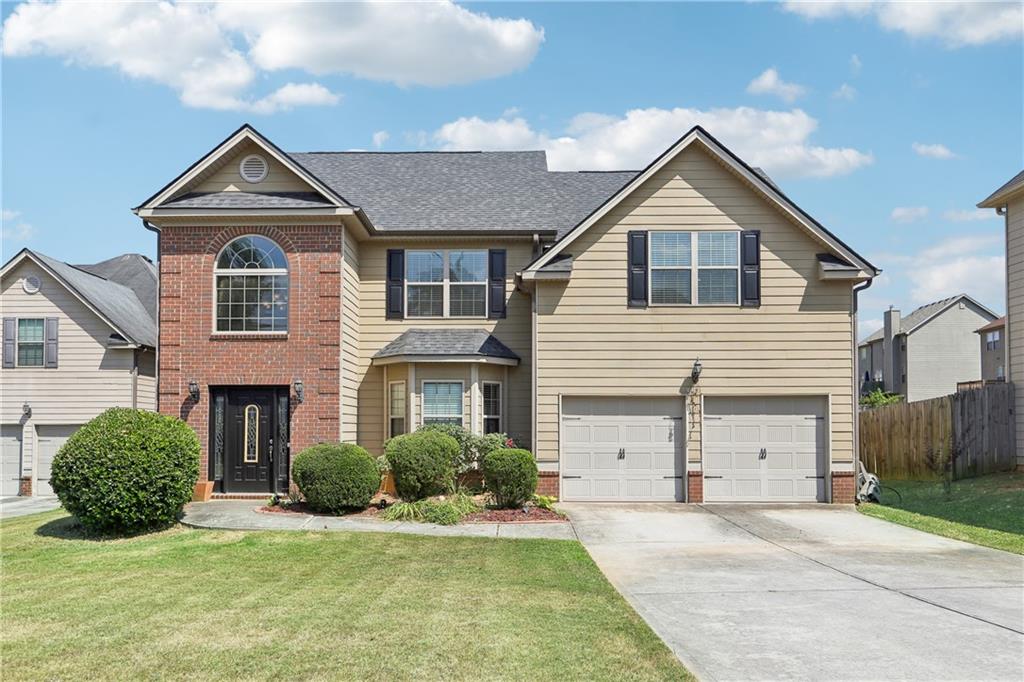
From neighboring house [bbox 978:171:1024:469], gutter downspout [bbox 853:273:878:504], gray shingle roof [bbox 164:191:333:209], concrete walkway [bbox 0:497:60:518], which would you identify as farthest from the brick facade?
neighboring house [bbox 978:171:1024:469]

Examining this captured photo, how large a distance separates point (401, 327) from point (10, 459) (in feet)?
41.6

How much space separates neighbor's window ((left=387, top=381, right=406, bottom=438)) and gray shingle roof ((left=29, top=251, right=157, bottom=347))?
340 inches

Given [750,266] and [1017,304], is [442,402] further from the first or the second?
[1017,304]

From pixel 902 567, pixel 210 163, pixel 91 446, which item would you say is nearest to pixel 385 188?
pixel 210 163

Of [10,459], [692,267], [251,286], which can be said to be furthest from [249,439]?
[10,459]

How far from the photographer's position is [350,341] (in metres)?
18.4

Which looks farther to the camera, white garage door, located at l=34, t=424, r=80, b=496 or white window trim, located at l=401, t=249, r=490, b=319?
white garage door, located at l=34, t=424, r=80, b=496

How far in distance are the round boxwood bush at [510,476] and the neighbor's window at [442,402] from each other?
331 centimetres

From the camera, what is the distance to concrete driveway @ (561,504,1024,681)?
21.7 feet

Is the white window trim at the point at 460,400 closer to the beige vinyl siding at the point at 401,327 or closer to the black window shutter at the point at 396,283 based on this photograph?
the beige vinyl siding at the point at 401,327

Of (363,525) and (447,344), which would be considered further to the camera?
(447,344)

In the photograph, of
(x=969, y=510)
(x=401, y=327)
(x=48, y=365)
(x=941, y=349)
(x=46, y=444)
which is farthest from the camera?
(x=941, y=349)

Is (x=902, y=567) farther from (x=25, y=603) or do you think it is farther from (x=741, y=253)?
(x=25, y=603)

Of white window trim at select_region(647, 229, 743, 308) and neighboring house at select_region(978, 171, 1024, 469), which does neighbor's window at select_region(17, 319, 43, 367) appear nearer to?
white window trim at select_region(647, 229, 743, 308)
